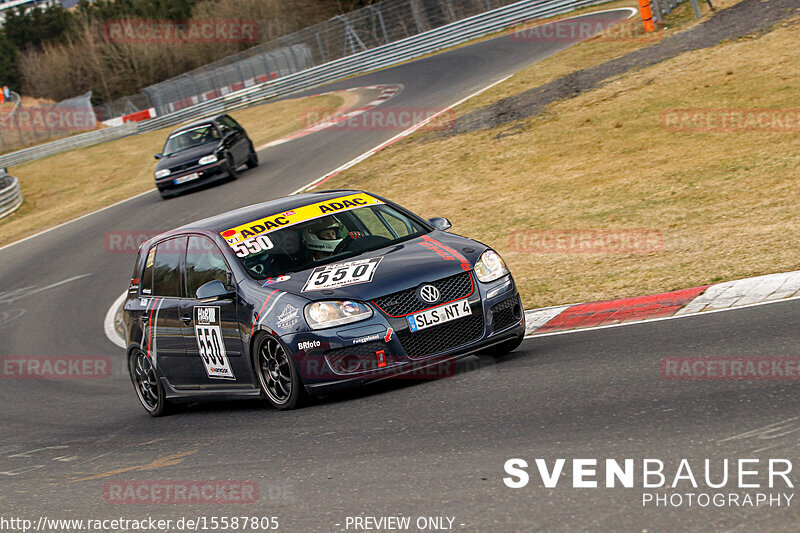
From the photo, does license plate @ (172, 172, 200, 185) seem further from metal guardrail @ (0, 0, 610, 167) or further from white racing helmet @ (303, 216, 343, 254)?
metal guardrail @ (0, 0, 610, 167)

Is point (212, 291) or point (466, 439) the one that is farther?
point (212, 291)

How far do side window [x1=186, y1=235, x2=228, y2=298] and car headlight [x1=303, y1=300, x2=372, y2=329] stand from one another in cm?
115

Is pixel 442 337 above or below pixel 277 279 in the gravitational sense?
below

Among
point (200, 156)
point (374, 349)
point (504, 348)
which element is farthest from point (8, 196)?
point (374, 349)

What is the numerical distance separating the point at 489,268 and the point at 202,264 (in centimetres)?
243

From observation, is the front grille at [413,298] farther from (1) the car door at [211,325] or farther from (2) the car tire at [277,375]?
(1) the car door at [211,325]

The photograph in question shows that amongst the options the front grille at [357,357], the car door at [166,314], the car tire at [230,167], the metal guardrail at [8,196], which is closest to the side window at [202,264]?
the car door at [166,314]

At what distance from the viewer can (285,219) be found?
26.3 feet

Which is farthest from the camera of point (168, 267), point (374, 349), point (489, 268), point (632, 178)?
point (632, 178)

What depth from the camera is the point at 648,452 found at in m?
4.66

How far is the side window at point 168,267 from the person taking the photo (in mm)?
8391

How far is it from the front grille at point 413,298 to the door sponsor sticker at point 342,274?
0.24 meters

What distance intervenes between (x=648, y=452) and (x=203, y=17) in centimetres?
7950

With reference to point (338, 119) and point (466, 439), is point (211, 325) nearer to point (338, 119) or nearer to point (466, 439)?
point (466, 439)
